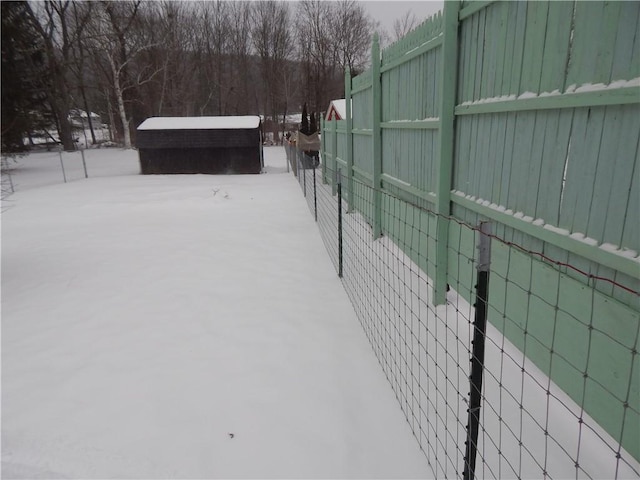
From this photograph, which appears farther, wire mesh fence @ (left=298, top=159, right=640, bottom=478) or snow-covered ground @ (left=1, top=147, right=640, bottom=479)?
Answer: snow-covered ground @ (left=1, top=147, right=640, bottom=479)

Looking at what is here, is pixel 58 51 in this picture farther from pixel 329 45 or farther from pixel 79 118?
pixel 329 45

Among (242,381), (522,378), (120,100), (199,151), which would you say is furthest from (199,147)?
(522,378)

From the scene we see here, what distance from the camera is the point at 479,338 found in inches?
65.7

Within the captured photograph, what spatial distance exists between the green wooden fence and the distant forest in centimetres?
2898

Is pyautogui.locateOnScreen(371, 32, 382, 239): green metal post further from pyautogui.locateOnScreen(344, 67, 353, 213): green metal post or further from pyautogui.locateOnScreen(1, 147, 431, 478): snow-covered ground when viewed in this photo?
pyautogui.locateOnScreen(344, 67, 353, 213): green metal post

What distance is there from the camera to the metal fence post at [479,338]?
1.54 meters

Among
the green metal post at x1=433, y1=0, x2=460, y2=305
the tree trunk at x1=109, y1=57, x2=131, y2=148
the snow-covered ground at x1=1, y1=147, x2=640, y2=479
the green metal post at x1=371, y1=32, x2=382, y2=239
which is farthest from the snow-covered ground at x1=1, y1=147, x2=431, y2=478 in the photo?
the tree trunk at x1=109, y1=57, x2=131, y2=148

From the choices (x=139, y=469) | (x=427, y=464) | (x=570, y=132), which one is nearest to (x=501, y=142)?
(x=570, y=132)

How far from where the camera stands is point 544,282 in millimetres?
2617

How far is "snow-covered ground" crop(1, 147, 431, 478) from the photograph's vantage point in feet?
8.00

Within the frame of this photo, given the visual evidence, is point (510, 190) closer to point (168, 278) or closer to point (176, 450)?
point (176, 450)

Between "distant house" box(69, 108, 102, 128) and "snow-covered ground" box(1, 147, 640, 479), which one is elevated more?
"distant house" box(69, 108, 102, 128)

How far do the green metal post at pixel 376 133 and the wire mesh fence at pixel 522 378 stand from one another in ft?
8.00


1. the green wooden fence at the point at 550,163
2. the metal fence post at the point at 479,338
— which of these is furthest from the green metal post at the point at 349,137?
the metal fence post at the point at 479,338
